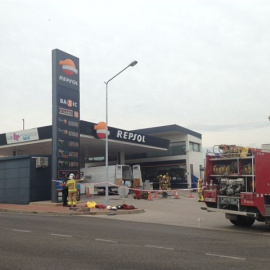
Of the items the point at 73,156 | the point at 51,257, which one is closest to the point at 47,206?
the point at 73,156

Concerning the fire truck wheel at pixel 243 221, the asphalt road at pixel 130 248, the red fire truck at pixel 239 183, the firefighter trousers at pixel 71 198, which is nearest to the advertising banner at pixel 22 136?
the firefighter trousers at pixel 71 198

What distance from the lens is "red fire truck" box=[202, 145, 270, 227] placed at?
11320 millimetres

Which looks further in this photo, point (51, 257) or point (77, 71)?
point (77, 71)

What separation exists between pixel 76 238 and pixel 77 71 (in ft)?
52.5

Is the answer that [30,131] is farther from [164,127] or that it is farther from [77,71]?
[164,127]

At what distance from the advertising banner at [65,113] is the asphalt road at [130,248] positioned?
10345mm

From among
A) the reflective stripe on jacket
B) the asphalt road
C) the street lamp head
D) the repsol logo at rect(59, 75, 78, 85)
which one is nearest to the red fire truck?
the asphalt road

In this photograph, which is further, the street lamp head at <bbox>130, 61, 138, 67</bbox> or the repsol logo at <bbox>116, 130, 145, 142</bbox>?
the repsol logo at <bbox>116, 130, 145, 142</bbox>

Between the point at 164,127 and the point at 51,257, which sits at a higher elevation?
the point at 164,127

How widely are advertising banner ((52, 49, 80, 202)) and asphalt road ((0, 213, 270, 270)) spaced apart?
10345 mm

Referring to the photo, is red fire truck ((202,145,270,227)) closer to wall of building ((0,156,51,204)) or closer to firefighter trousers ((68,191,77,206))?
firefighter trousers ((68,191,77,206))

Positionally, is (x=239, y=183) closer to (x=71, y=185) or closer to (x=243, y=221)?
(x=243, y=221)

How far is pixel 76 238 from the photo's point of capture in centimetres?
978

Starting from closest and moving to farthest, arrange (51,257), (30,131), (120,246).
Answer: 1. (51,257)
2. (120,246)
3. (30,131)
